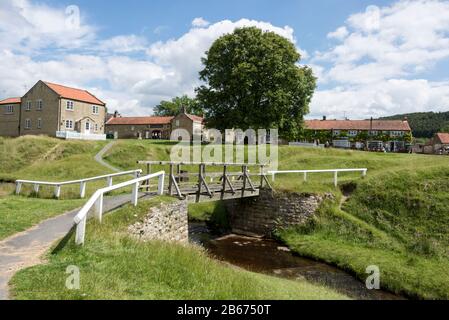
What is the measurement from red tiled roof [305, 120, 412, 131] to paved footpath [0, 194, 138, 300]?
217 ft

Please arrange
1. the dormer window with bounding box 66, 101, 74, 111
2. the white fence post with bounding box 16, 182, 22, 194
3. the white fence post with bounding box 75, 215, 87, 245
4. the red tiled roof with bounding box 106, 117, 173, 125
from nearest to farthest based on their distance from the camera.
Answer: the white fence post with bounding box 75, 215, 87, 245 < the white fence post with bounding box 16, 182, 22, 194 < the dormer window with bounding box 66, 101, 74, 111 < the red tiled roof with bounding box 106, 117, 173, 125

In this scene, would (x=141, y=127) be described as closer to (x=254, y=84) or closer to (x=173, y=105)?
(x=173, y=105)

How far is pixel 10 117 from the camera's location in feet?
178

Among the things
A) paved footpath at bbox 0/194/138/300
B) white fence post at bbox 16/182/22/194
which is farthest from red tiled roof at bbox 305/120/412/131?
paved footpath at bbox 0/194/138/300

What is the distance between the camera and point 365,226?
19344 millimetres

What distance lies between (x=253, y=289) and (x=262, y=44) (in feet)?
126

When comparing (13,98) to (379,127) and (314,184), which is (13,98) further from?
(379,127)

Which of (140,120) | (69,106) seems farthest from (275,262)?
(140,120)

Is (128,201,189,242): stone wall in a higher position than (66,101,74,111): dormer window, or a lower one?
lower

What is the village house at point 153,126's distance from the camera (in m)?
70.0

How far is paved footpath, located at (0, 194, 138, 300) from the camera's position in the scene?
7012mm

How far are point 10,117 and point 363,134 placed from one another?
59.9 meters

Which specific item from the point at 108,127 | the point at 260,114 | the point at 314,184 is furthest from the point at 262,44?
the point at 108,127

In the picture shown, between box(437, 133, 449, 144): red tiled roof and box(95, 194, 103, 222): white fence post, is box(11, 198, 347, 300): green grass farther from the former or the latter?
box(437, 133, 449, 144): red tiled roof
